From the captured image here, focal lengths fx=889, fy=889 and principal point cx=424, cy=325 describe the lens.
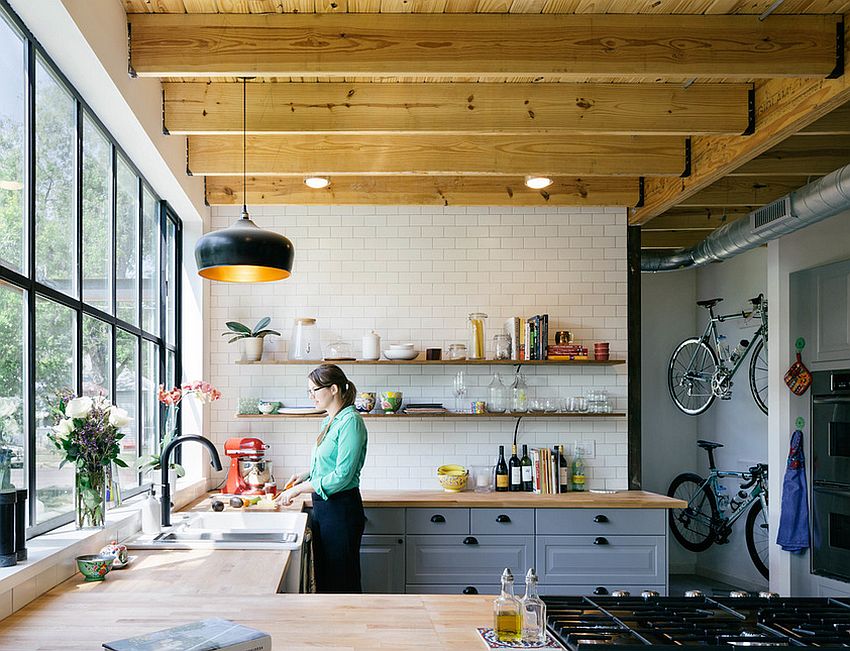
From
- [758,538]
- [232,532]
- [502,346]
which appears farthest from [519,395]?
[758,538]

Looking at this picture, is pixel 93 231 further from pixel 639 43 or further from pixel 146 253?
pixel 639 43

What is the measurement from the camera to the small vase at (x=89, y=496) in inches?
132

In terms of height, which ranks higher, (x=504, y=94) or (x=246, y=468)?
(x=504, y=94)

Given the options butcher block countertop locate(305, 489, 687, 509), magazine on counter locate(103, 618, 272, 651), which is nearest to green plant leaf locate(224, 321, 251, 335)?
butcher block countertop locate(305, 489, 687, 509)

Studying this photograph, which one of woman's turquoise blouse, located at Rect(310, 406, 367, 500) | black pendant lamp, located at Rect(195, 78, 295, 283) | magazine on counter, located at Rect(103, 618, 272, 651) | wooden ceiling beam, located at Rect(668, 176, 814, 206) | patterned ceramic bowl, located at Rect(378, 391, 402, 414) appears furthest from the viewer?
wooden ceiling beam, located at Rect(668, 176, 814, 206)

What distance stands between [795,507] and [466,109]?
341cm

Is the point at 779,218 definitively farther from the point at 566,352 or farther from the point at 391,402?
the point at 391,402

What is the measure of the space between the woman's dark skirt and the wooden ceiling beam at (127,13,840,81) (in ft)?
7.31

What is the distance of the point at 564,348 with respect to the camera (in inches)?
233

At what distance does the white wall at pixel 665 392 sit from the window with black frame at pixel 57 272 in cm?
516

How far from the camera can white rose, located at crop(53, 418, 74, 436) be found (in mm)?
3219

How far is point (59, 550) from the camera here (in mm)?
2969

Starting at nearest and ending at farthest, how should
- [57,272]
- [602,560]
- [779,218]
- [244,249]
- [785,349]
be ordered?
[244,249], [57,272], [779,218], [602,560], [785,349]

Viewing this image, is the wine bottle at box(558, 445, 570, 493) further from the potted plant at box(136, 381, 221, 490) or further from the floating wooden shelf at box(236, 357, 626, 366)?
the potted plant at box(136, 381, 221, 490)
